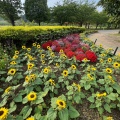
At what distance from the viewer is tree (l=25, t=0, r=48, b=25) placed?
4209 centimetres

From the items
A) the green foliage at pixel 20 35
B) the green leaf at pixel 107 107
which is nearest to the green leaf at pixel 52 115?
the green leaf at pixel 107 107

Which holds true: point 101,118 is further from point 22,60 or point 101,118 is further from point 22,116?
point 22,60

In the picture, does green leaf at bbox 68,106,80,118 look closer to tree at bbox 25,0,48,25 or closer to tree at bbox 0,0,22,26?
tree at bbox 25,0,48,25

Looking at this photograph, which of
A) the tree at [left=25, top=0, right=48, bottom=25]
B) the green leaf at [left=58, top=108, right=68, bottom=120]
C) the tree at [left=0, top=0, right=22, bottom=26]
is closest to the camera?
the green leaf at [left=58, top=108, right=68, bottom=120]

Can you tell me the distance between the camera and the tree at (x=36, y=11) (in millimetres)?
42094

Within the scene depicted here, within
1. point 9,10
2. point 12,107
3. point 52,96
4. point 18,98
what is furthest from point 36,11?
point 12,107

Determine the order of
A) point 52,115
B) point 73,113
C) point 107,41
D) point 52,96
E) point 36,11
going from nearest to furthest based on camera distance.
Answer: point 52,115 < point 73,113 < point 52,96 < point 107,41 < point 36,11

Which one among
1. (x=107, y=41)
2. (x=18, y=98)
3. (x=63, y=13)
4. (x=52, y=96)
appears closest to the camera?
(x=18, y=98)

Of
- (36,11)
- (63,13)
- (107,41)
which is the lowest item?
(107,41)

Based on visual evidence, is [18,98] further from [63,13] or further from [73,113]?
[63,13]

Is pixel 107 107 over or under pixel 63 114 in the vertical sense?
under

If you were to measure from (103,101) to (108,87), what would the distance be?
1.92 feet

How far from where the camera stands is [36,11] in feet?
142

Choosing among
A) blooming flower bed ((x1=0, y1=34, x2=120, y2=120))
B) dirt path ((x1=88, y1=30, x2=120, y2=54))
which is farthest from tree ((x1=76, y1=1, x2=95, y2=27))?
blooming flower bed ((x1=0, y1=34, x2=120, y2=120))
